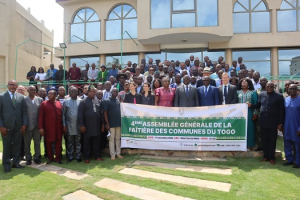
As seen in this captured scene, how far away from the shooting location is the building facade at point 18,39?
17078 millimetres

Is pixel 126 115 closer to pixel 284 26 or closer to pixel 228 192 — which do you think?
pixel 228 192

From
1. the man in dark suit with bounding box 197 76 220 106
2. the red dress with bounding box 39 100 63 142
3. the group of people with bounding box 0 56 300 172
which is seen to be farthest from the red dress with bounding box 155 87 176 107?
the red dress with bounding box 39 100 63 142

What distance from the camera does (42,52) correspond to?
75.2 feet

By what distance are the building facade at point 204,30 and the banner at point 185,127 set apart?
6.44 m

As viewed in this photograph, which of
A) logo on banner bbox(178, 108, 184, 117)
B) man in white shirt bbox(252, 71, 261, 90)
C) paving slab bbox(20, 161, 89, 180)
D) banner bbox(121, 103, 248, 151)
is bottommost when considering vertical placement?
paving slab bbox(20, 161, 89, 180)

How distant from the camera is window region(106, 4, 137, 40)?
14.5 m

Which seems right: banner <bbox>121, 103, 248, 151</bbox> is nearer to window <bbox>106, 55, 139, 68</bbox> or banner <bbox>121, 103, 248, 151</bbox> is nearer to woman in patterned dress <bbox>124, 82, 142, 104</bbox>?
woman in patterned dress <bbox>124, 82, 142, 104</bbox>

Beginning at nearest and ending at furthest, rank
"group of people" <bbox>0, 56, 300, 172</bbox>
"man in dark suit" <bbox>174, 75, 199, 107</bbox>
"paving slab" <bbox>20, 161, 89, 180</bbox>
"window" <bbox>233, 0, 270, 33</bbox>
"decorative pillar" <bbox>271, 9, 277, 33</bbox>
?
"paving slab" <bbox>20, 161, 89, 180</bbox>, "group of people" <bbox>0, 56, 300, 172</bbox>, "man in dark suit" <bbox>174, 75, 199, 107</bbox>, "decorative pillar" <bbox>271, 9, 277, 33</bbox>, "window" <bbox>233, 0, 270, 33</bbox>

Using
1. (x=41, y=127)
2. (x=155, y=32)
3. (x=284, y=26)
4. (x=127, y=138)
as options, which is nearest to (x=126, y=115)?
(x=127, y=138)

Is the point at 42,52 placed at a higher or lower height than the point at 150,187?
higher

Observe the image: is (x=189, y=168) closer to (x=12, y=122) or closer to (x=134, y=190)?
(x=134, y=190)

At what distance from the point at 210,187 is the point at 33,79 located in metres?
11.1

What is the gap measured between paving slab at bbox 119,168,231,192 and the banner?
119 cm

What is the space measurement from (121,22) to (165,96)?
9.97 metres
